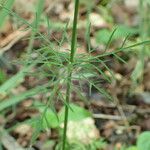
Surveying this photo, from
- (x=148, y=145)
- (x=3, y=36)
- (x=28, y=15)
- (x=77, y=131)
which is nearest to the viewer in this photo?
(x=148, y=145)

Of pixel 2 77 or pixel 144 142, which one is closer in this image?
pixel 144 142

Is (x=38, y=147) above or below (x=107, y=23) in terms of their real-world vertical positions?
below


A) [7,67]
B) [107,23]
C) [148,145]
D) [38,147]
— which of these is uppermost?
[107,23]

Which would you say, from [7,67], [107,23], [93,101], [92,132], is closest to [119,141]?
[92,132]

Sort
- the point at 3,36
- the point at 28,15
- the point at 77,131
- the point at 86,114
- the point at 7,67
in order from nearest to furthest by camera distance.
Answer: the point at 86,114 < the point at 77,131 < the point at 7,67 < the point at 3,36 < the point at 28,15

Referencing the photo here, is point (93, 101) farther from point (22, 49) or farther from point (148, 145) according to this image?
Answer: point (148, 145)

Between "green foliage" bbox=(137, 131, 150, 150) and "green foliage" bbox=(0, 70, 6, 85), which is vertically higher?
"green foliage" bbox=(0, 70, 6, 85)

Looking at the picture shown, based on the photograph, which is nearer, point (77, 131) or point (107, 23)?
point (77, 131)

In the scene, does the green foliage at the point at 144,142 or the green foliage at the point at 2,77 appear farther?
the green foliage at the point at 2,77

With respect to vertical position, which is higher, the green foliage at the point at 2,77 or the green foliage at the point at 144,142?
the green foliage at the point at 2,77

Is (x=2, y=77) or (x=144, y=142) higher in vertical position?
(x=2, y=77)

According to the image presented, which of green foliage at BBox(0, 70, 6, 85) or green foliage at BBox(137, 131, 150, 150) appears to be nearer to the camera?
green foliage at BBox(137, 131, 150, 150)
